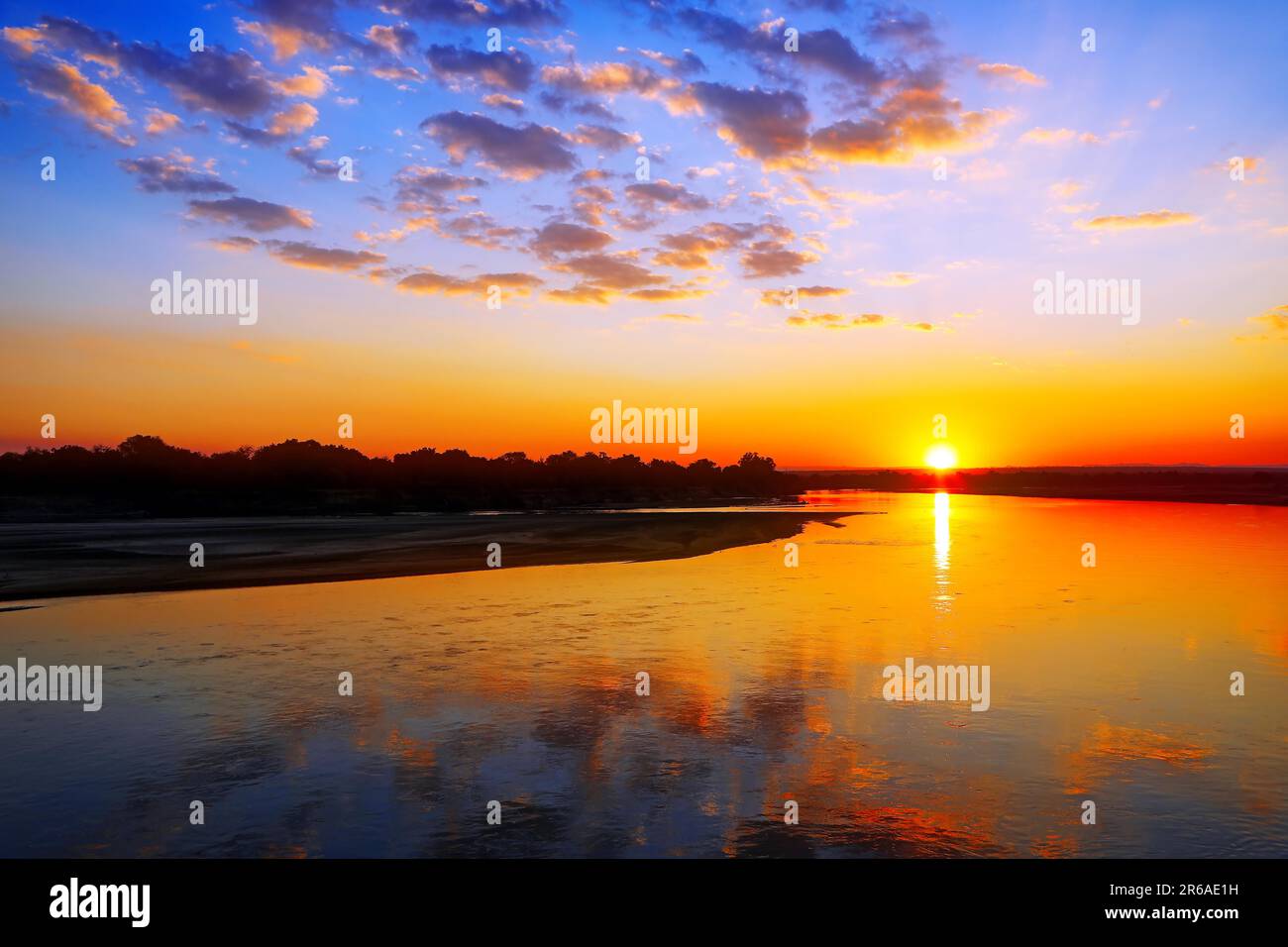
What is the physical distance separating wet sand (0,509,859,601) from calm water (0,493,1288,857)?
17.1 ft

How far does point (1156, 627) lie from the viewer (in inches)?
779

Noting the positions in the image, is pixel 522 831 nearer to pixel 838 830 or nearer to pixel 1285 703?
pixel 838 830

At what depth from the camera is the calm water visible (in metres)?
8.36

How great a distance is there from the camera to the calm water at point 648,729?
329 inches

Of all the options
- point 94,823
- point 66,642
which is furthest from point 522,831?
point 66,642

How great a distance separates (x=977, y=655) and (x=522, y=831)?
37.9 feet

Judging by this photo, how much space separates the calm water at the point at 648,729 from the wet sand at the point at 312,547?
17.1ft

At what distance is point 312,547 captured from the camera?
134 ft

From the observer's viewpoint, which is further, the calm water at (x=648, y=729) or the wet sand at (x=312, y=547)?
the wet sand at (x=312, y=547)
